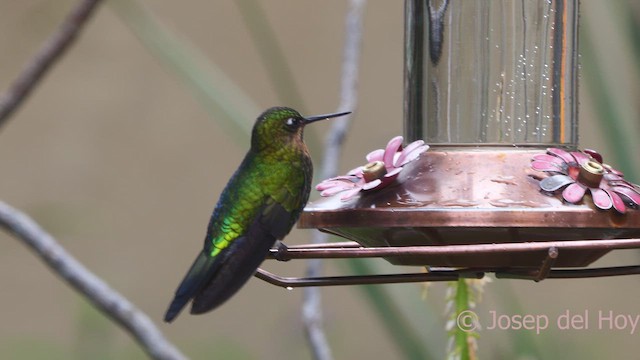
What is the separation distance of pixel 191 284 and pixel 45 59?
1.27m

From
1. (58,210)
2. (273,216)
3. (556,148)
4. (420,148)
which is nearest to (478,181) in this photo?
(420,148)

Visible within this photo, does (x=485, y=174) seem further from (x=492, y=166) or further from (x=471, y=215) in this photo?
(x=471, y=215)

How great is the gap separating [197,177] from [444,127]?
3352 mm

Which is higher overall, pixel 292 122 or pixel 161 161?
pixel 292 122

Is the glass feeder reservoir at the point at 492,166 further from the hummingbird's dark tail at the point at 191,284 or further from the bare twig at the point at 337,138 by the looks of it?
the bare twig at the point at 337,138

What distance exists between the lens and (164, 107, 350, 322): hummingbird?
2.28 m

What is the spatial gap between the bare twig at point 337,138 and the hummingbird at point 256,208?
1.00 meters

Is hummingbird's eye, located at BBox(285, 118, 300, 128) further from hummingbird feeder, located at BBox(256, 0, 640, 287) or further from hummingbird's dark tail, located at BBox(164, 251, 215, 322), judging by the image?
hummingbird's dark tail, located at BBox(164, 251, 215, 322)

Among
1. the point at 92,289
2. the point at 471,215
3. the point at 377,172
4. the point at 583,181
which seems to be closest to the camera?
the point at 471,215

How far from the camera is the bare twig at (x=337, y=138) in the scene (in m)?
3.59

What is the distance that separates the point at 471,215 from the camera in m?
2.07

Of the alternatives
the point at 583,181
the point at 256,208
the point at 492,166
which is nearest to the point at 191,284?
the point at 256,208

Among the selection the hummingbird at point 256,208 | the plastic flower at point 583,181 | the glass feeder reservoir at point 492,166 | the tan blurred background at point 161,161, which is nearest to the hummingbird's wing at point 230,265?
the hummingbird at point 256,208

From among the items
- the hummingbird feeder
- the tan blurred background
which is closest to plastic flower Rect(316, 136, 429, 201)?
the hummingbird feeder
